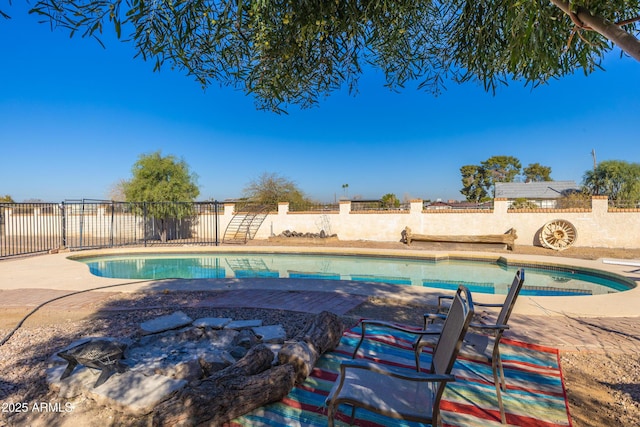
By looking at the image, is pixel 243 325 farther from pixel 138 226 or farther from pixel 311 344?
pixel 138 226

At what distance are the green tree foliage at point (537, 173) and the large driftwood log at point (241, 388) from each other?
47.5 meters

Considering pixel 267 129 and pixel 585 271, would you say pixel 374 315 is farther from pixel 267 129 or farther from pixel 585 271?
pixel 267 129

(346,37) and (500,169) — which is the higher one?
(500,169)

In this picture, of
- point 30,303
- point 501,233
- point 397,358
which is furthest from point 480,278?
point 30,303

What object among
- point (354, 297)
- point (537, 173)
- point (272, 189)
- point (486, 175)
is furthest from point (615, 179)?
point (354, 297)

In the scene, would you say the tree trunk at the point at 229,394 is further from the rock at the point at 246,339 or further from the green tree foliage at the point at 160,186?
the green tree foliage at the point at 160,186

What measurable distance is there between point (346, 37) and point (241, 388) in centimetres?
257

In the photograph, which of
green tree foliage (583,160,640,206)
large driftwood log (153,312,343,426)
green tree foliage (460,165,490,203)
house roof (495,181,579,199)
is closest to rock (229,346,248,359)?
large driftwood log (153,312,343,426)

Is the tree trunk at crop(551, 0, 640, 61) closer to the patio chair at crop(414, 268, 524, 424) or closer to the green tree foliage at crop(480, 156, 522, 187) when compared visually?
the patio chair at crop(414, 268, 524, 424)

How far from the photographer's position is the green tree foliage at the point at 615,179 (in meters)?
23.9

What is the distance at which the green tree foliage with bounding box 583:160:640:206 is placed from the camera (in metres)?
23.9

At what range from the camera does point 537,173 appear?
4228cm

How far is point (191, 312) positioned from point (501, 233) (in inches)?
459

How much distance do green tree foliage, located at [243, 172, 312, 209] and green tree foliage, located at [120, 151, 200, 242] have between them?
18.8 ft
